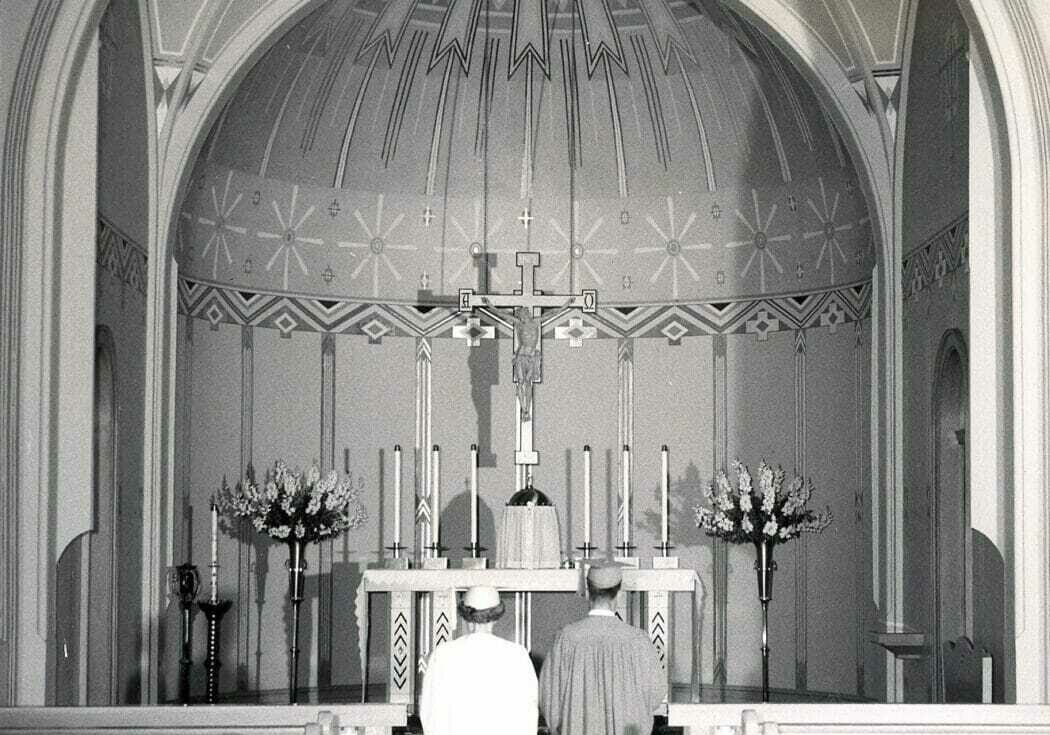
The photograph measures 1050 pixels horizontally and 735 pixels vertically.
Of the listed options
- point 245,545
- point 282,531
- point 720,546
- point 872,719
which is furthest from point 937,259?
point 245,545

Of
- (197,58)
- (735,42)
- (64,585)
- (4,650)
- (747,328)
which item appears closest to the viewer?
(4,650)

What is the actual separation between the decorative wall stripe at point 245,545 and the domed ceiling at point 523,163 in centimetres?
62

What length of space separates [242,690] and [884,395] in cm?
527

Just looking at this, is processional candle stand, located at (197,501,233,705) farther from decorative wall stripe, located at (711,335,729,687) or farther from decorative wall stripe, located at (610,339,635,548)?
decorative wall stripe, located at (711,335,729,687)

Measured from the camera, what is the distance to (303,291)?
40.9 ft

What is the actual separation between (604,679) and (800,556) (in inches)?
233

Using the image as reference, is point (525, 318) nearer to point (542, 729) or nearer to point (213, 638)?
point (542, 729)

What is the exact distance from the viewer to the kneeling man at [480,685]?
17.9 ft

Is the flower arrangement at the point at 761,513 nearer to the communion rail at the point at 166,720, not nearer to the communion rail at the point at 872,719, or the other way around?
the communion rail at the point at 872,719

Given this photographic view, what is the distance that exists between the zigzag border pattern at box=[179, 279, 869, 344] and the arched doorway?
80.4 inches

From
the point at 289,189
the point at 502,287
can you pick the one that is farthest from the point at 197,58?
the point at 502,287

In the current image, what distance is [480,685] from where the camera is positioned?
5473 mm

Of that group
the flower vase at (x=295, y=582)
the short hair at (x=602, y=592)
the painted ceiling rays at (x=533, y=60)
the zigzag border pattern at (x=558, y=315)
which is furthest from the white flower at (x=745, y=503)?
the short hair at (x=602, y=592)

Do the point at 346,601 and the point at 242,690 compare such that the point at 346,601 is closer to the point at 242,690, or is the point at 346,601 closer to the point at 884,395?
the point at 242,690
